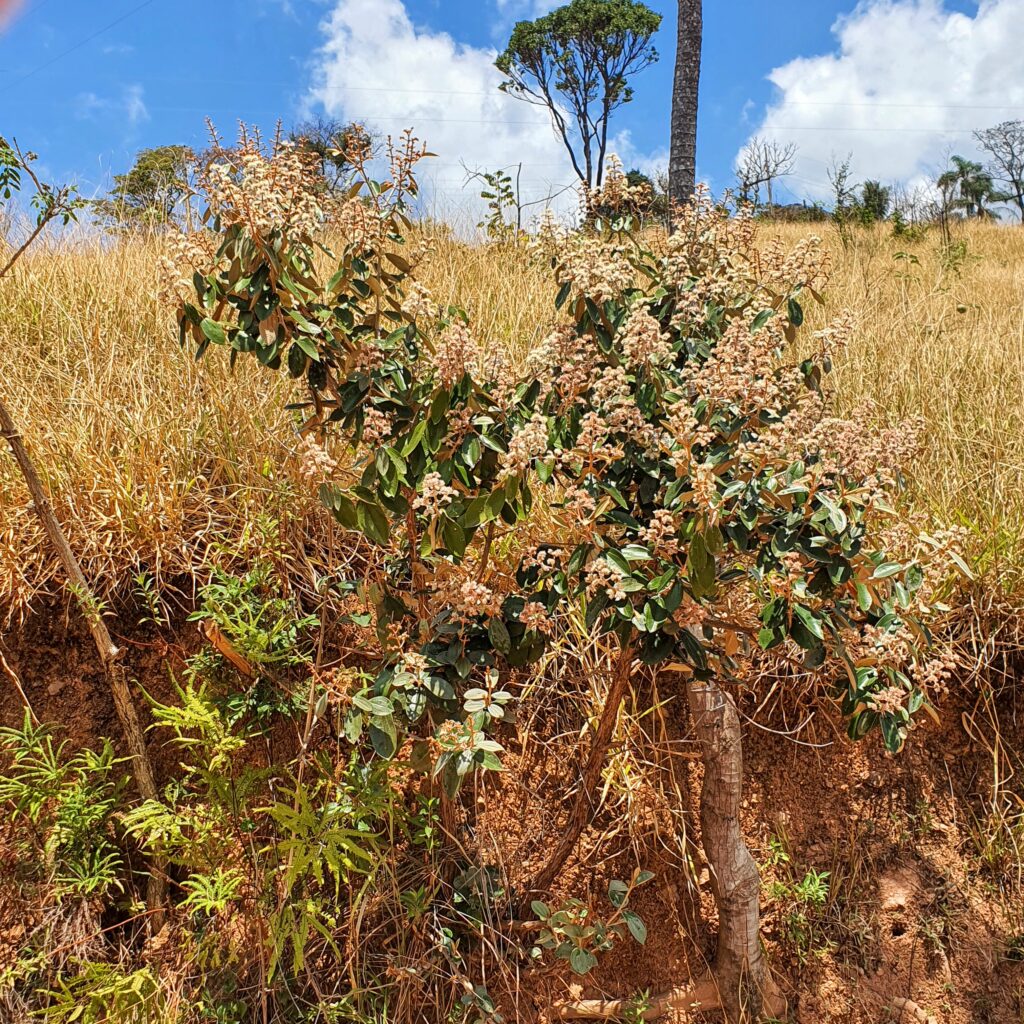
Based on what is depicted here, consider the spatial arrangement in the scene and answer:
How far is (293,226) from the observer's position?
5.37ft

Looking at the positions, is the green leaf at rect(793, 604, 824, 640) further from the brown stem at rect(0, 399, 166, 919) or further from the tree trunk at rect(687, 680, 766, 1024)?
the brown stem at rect(0, 399, 166, 919)

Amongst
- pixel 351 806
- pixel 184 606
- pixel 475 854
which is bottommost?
pixel 475 854

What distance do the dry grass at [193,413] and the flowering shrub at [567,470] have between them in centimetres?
27

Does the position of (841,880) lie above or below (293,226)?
below

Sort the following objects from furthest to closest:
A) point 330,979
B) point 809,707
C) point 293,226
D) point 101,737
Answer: point 809,707 < point 101,737 < point 330,979 < point 293,226

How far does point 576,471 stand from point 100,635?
4.51 feet

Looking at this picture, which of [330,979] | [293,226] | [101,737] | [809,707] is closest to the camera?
[293,226]

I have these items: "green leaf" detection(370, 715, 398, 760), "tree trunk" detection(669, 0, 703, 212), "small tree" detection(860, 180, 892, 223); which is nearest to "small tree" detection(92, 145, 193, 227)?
"tree trunk" detection(669, 0, 703, 212)

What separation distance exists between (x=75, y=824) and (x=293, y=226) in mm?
1710

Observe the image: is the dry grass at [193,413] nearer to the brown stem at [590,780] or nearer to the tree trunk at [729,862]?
the brown stem at [590,780]

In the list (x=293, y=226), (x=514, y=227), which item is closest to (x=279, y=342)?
(x=293, y=226)

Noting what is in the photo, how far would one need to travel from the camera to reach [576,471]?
1.68 m

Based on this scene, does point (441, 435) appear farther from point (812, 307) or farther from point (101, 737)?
point (812, 307)

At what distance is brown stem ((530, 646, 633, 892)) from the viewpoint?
74.5 inches
